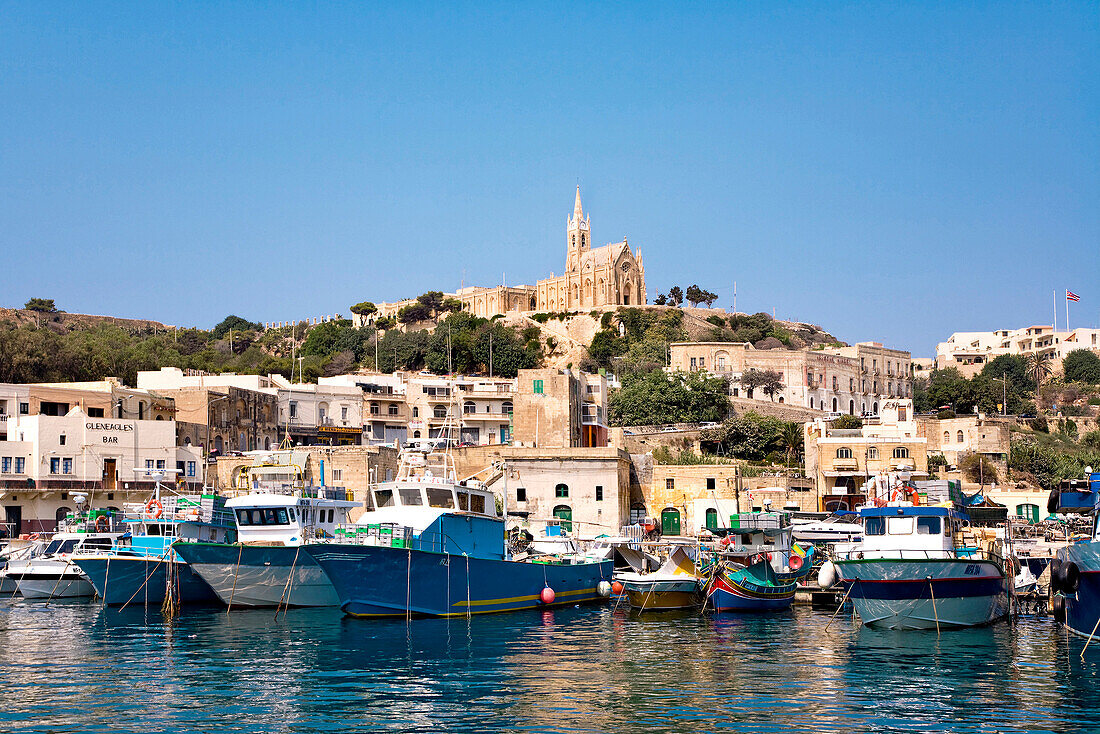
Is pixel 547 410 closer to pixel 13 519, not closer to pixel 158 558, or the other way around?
pixel 13 519

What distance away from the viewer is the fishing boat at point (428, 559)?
30031mm

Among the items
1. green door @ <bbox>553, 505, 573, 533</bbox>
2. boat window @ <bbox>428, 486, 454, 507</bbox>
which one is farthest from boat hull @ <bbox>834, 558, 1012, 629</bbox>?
green door @ <bbox>553, 505, 573, 533</bbox>

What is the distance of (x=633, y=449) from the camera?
61688 mm

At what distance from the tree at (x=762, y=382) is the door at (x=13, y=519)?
63258 mm

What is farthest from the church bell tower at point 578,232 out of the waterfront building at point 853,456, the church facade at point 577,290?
the waterfront building at point 853,456

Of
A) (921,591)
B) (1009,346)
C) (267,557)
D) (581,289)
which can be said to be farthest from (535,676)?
(1009,346)

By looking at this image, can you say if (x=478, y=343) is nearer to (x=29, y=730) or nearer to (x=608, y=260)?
(x=608, y=260)

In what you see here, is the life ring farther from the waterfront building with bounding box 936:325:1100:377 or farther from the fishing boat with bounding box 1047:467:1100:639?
the waterfront building with bounding box 936:325:1100:377

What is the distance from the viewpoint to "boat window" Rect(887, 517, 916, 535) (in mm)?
29781

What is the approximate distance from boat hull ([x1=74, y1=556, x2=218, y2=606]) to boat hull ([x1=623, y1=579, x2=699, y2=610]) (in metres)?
12.8

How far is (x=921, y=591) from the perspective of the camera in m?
28.0

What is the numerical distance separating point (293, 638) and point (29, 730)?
1028 centimetres

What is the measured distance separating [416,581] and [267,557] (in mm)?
5672

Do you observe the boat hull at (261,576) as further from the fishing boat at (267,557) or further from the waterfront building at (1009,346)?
the waterfront building at (1009,346)
